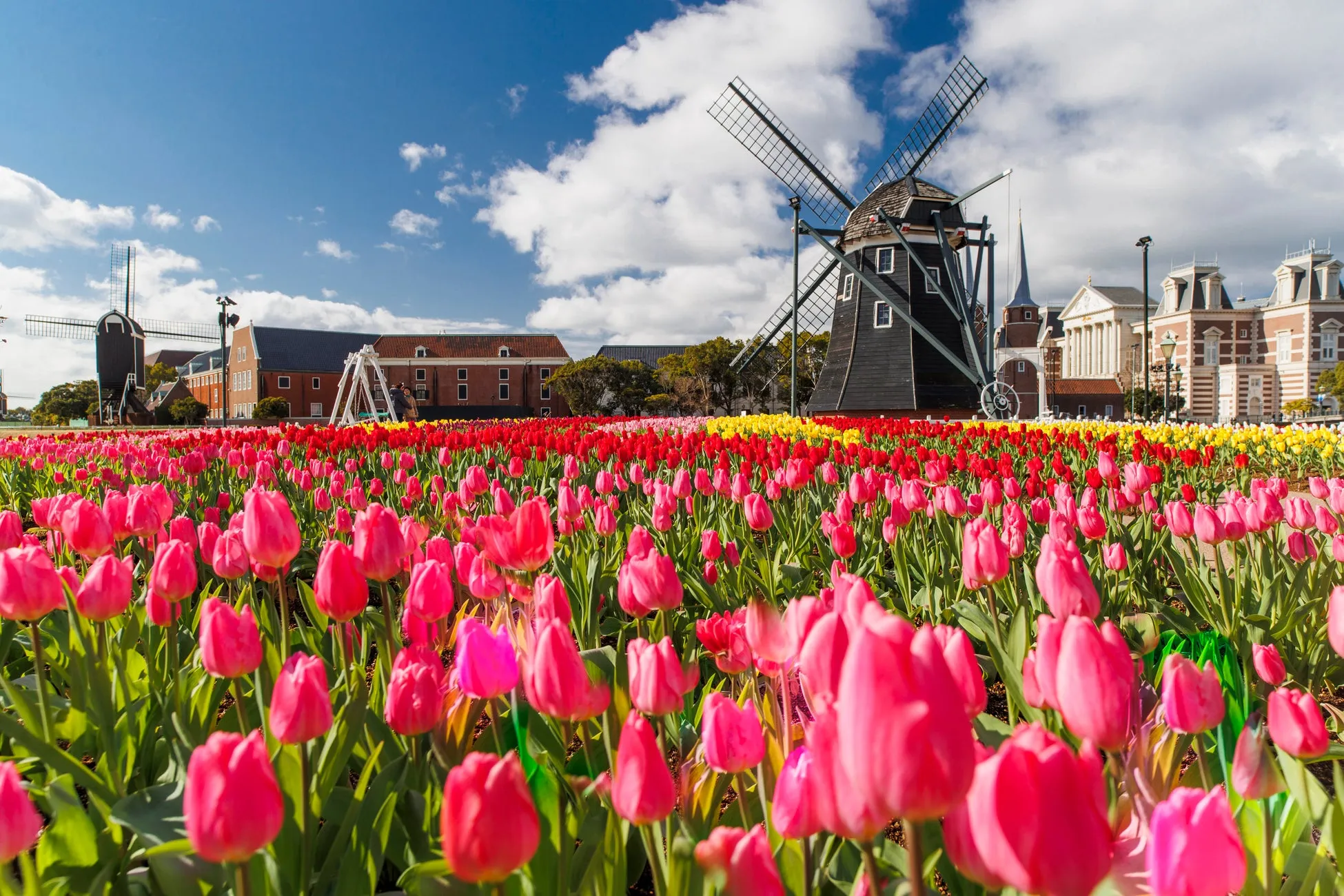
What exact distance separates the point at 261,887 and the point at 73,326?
72.8 meters

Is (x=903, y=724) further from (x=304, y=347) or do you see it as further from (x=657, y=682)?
(x=304, y=347)

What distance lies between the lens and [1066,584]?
4.46 ft

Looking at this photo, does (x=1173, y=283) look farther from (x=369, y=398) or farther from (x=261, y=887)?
(x=261, y=887)

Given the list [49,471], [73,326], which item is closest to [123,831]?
[49,471]

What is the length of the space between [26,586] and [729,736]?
141 cm

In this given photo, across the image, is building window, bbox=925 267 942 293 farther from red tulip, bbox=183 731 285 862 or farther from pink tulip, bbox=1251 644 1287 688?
red tulip, bbox=183 731 285 862

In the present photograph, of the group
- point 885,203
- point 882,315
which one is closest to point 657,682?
point 882,315

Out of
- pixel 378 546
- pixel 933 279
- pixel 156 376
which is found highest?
pixel 156 376

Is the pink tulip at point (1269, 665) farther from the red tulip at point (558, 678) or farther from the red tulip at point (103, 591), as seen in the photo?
the red tulip at point (103, 591)

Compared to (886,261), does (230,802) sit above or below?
below

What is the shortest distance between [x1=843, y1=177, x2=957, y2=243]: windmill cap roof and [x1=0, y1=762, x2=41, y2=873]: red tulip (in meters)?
24.7

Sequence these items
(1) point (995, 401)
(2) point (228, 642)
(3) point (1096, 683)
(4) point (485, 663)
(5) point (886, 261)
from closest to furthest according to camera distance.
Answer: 1. (3) point (1096, 683)
2. (4) point (485, 663)
3. (2) point (228, 642)
4. (1) point (995, 401)
5. (5) point (886, 261)

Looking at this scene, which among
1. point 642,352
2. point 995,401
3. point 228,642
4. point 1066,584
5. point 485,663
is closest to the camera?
point 485,663

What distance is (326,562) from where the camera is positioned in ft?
4.60
